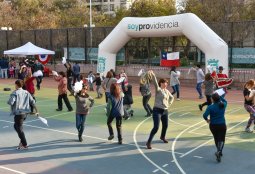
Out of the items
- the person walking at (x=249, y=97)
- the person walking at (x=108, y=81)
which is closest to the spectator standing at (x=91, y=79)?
the person walking at (x=108, y=81)

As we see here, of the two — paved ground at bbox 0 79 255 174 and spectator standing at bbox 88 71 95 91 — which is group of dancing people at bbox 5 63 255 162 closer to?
paved ground at bbox 0 79 255 174

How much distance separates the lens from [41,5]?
2304 inches

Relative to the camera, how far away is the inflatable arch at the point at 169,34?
19984mm

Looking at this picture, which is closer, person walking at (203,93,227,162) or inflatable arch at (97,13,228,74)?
person walking at (203,93,227,162)

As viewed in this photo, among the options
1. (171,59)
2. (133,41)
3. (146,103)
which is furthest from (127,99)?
(133,41)

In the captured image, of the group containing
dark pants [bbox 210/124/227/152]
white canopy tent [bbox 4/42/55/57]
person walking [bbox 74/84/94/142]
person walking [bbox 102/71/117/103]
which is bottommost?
dark pants [bbox 210/124/227/152]

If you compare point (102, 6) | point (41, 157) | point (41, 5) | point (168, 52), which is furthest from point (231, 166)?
point (102, 6)

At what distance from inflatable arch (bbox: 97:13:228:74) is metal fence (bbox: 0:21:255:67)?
2042 mm

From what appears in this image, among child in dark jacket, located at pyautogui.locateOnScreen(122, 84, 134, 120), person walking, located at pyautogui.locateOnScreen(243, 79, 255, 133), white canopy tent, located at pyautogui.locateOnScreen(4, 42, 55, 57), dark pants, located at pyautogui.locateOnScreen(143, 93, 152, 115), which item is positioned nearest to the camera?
person walking, located at pyautogui.locateOnScreen(243, 79, 255, 133)

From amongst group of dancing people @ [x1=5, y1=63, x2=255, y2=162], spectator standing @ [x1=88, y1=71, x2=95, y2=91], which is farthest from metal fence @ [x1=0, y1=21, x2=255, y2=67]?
group of dancing people @ [x1=5, y1=63, x2=255, y2=162]

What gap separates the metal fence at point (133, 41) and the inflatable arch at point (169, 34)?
6.70ft

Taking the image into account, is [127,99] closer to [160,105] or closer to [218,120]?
[160,105]

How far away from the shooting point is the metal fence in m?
21.9

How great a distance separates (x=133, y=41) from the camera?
27.1 metres
